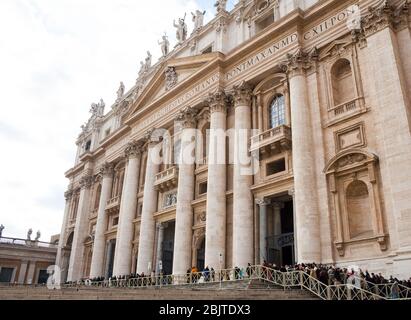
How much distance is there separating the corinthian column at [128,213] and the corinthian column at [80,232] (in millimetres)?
7832

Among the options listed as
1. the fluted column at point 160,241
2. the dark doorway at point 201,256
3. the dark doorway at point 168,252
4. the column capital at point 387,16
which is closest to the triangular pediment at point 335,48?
the column capital at point 387,16

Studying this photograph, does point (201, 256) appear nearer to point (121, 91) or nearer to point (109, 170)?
point (109, 170)

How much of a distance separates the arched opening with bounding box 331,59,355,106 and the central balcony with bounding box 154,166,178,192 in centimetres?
1109

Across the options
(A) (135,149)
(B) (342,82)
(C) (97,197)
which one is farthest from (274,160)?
(C) (97,197)

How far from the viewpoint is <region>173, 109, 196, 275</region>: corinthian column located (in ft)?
75.8

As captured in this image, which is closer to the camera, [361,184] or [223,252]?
[361,184]

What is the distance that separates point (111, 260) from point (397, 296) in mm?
24311

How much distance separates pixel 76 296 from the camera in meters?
9.14

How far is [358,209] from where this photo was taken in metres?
16.8

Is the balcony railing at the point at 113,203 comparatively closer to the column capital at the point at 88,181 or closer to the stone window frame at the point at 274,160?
the column capital at the point at 88,181

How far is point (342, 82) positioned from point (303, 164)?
4.76 meters

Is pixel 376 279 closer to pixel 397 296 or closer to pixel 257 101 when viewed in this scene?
pixel 397 296

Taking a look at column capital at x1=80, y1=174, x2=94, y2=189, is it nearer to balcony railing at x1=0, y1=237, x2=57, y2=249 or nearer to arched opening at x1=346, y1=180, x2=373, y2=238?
balcony railing at x1=0, y1=237, x2=57, y2=249
